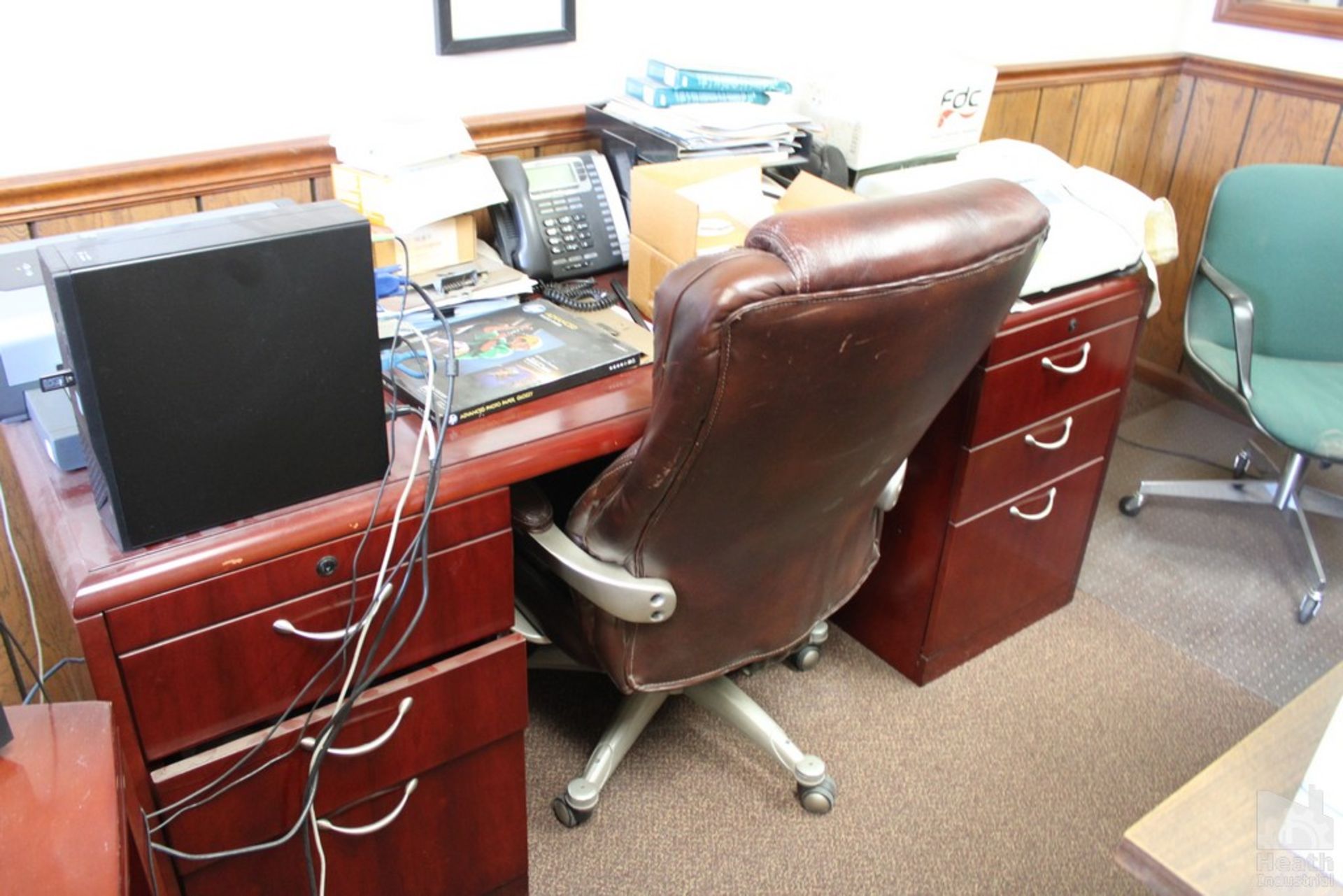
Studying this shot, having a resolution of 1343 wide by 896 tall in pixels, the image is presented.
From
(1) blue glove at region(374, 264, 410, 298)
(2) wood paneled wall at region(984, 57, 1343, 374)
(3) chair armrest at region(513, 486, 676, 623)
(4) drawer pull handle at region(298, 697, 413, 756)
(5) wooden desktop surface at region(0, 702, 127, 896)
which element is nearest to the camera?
(5) wooden desktop surface at region(0, 702, 127, 896)

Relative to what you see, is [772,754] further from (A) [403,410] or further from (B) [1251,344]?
(B) [1251,344]

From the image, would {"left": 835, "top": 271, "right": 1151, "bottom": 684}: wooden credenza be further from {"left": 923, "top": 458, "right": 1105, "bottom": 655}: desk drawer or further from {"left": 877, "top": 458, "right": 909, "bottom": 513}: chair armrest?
{"left": 877, "top": 458, "right": 909, "bottom": 513}: chair armrest

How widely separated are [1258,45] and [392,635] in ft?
8.18

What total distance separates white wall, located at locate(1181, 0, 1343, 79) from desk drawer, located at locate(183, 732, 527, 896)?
2.37 metres

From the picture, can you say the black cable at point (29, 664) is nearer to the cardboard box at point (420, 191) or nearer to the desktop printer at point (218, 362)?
the desktop printer at point (218, 362)

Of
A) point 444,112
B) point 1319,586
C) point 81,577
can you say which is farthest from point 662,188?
point 1319,586

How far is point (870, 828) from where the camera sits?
5.50 feet

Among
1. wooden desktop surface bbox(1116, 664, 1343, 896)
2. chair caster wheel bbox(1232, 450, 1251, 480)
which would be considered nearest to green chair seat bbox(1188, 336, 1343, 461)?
chair caster wheel bbox(1232, 450, 1251, 480)

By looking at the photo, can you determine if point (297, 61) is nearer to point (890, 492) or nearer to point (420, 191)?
point (420, 191)

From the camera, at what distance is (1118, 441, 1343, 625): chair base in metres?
2.34

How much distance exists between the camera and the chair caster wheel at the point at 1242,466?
2607 mm

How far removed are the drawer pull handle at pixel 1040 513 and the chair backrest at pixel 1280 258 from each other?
69 cm

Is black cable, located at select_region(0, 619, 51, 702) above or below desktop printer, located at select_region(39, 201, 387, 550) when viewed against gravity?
below

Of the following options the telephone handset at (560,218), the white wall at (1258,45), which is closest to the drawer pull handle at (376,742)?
the telephone handset at (560,218)
